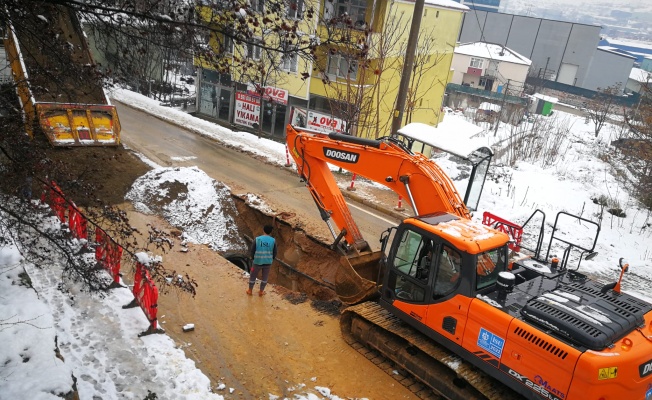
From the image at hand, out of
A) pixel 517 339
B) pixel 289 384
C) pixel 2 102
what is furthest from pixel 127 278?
pixel 517 339

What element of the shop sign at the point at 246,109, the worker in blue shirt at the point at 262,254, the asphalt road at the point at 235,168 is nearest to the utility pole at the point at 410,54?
the asphalt road at the point at 235,168

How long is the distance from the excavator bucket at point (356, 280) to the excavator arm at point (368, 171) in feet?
1.13

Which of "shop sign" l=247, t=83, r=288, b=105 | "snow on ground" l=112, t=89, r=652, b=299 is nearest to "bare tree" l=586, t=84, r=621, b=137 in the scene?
"snow on ground" l=112, t=89, r=652, b=299

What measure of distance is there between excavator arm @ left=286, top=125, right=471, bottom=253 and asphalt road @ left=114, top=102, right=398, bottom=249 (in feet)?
8.67

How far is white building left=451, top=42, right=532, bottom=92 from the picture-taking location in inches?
2397

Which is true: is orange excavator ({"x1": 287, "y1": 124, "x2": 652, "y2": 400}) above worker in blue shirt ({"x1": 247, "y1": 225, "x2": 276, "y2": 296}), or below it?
above

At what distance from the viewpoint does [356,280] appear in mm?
8875

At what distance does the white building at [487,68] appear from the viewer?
60.9 metres

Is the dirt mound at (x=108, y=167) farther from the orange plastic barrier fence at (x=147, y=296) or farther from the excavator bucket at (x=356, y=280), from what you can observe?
the excavator bucket at (x=356, y=280)

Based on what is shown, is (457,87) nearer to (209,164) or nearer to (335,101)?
(335,101)

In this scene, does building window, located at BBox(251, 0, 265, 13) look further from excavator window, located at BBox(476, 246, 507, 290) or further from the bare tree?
the bare tree

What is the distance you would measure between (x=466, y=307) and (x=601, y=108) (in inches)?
2162

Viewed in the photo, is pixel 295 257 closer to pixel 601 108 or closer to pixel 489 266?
pixel 489 266

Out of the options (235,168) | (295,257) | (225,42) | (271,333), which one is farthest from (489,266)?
(235,168)
